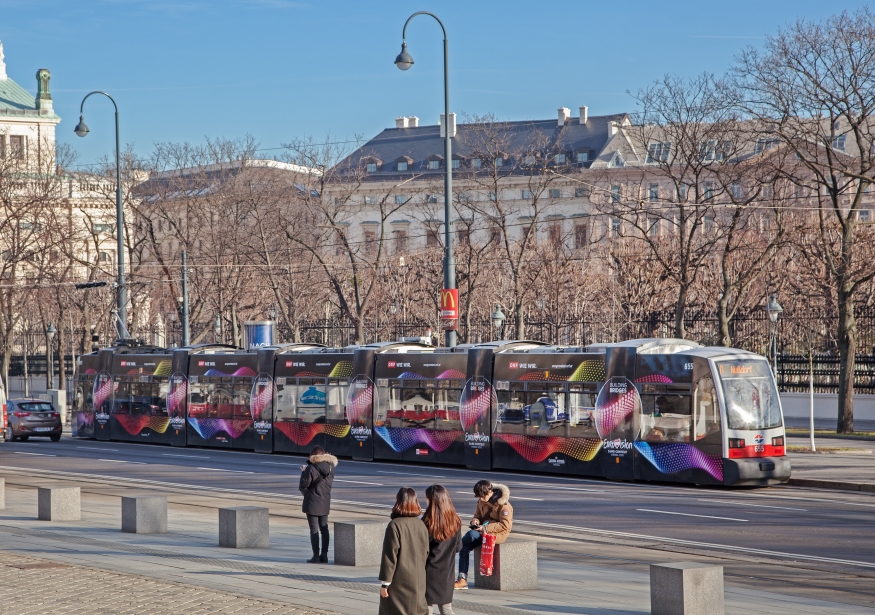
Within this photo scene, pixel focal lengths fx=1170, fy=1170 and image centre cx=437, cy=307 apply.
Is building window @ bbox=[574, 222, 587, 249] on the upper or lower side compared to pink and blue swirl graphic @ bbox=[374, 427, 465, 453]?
upper

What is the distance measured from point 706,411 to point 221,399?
646 inches

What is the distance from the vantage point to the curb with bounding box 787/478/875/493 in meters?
22.9

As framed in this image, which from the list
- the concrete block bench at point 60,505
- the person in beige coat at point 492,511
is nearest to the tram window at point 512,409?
the concrete block bench at point 60,505

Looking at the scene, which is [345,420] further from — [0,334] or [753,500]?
[0,334]

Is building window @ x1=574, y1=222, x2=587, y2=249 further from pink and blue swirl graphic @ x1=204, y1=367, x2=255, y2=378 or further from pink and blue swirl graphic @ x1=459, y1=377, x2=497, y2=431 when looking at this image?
pink and blue swirl graphic @ x1=459, y1=377, x2=497, y2=431

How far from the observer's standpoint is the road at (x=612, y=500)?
1609 cm

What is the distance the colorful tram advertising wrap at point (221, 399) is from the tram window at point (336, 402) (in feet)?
10.5

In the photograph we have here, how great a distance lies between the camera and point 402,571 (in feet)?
27.7

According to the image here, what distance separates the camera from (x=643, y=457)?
2408 centimetres

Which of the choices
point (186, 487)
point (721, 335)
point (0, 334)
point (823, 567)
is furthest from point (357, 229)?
point (823, 567)

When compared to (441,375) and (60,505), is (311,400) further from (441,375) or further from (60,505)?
(60,505)

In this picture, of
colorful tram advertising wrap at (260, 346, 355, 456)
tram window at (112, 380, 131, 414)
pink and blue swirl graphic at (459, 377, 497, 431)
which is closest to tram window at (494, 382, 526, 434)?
pink and blue swirl graphic at (459, 377, 497, 431)

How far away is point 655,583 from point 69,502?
1120 cm

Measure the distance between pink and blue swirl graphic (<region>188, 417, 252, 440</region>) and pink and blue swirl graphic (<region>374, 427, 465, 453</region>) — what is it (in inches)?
224
